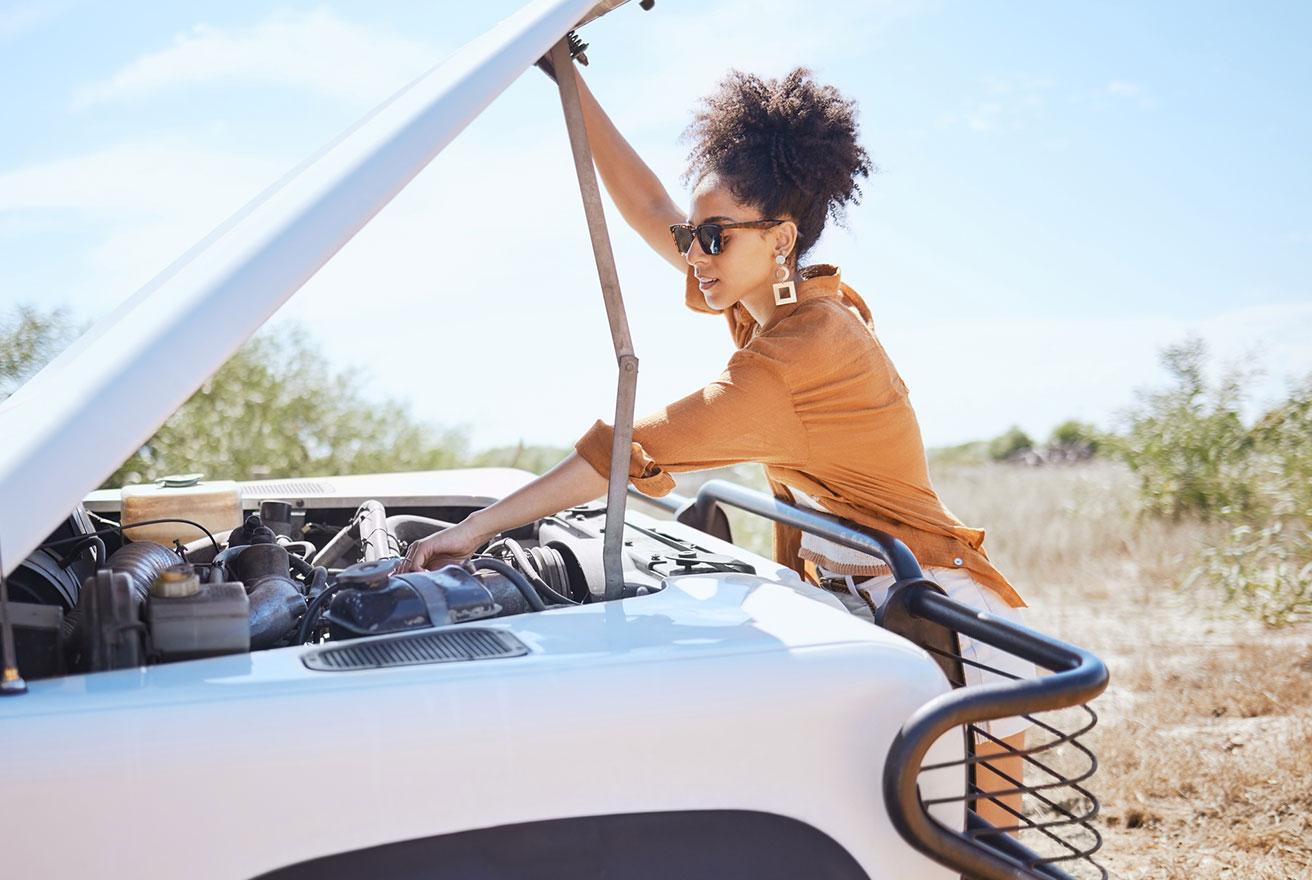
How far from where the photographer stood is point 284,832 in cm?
150

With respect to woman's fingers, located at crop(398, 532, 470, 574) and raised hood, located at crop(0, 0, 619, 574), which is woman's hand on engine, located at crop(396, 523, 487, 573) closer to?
woman's fingers, located at crop(398, 532, 470, 574)

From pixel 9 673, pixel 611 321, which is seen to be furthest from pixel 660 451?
pixel 9 673

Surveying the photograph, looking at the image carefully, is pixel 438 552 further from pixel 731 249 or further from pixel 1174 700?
pixel 1174 700

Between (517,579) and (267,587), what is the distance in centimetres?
45

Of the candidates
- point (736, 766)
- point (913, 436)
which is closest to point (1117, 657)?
point (913, 436)

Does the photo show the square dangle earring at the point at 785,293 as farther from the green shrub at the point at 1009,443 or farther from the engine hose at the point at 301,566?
the green shrub at the point at 1009,443

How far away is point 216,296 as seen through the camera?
5.22ft

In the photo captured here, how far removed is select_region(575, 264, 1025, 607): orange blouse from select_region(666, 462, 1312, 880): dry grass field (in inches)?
70.6

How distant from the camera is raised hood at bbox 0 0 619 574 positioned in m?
1.44

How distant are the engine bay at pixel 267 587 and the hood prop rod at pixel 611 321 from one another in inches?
3.4

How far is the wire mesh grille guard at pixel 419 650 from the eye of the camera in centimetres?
166

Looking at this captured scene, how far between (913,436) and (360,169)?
4.51 ft

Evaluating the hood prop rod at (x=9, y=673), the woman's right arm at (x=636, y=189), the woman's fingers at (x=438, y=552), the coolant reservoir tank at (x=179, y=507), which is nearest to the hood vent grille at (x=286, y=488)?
the coolant reservoir tank at (x=179, y=507)

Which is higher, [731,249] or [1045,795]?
[731,249]
